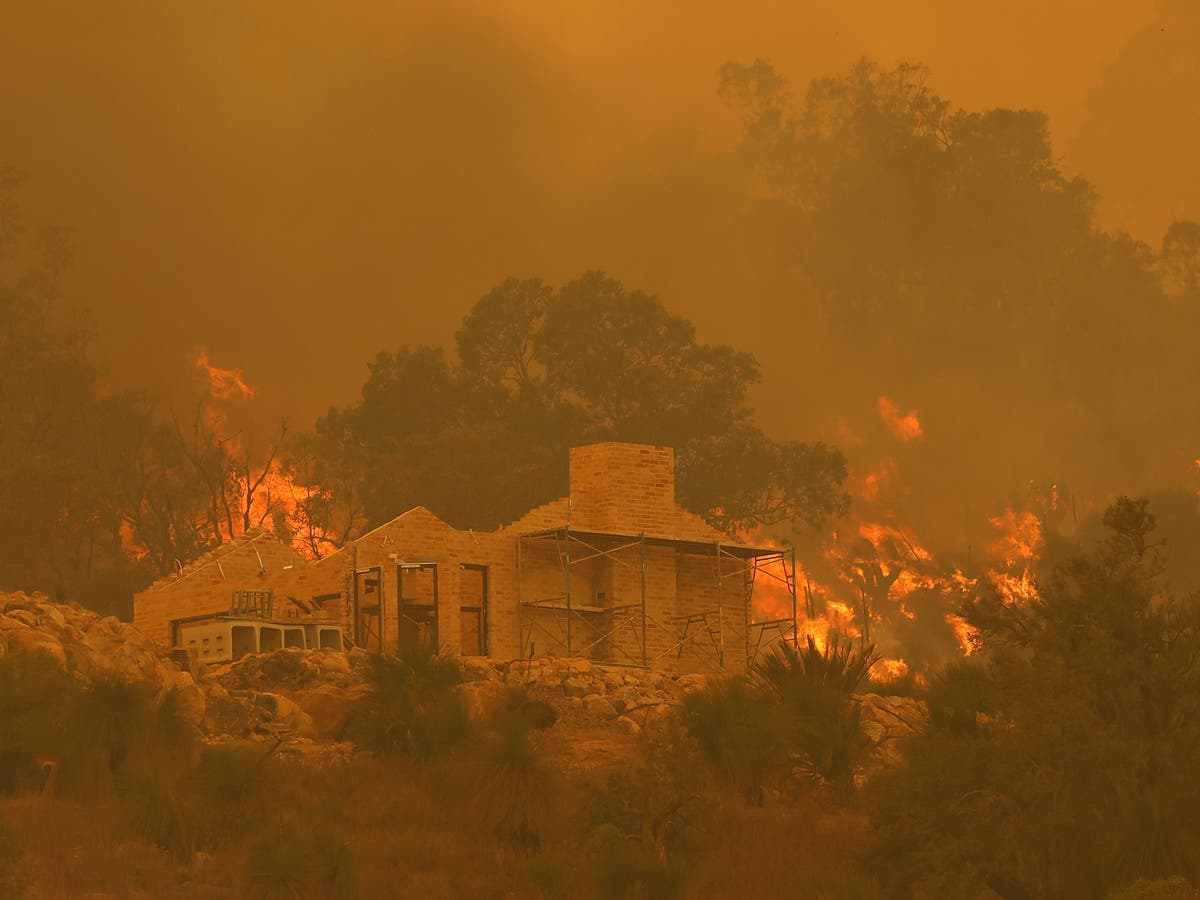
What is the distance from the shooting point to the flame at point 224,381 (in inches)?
2972

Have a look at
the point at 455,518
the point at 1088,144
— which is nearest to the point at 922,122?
the point at 1088,144

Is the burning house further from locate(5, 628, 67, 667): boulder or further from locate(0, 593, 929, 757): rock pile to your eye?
locate(5, 628, 67, 667): boulder

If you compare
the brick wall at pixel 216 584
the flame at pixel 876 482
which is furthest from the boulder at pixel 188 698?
the flame at pixel 876 482

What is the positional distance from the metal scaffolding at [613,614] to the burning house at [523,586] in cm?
4

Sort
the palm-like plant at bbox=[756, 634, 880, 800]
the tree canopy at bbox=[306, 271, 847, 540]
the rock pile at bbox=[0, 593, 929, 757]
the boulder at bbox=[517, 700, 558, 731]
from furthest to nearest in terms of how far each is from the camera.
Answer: the tree canopy at bbox=[306, 271, 847, 540] < the boulder at bbox=[517, 700, 558, 731] < the rock pile at bbox=[0, 593, 929, 757] < the palm-like plant at bbox=[756, 634, 880, 800]

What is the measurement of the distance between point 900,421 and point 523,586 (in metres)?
50.9

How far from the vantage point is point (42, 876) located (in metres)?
19.1

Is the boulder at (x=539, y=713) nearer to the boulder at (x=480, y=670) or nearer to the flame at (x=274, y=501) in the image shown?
the boulder at (x=480, y=670)

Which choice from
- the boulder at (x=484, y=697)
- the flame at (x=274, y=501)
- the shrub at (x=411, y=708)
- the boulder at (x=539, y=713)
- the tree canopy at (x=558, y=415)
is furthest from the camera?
the flame at (x=274, y=501)

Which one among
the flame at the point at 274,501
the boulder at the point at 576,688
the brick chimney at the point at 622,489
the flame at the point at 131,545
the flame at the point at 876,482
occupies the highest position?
the flame at the point at 876,482

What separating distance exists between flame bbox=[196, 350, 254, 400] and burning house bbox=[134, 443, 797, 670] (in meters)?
37.1

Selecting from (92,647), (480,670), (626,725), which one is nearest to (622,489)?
(480,670)

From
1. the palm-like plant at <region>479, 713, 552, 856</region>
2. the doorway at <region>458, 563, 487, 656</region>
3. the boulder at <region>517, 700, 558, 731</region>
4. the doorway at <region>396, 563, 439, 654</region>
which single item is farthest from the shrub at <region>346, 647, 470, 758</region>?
the doorway at <region>458, 563, 487, 656</region>

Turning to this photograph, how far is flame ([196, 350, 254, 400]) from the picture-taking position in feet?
248
